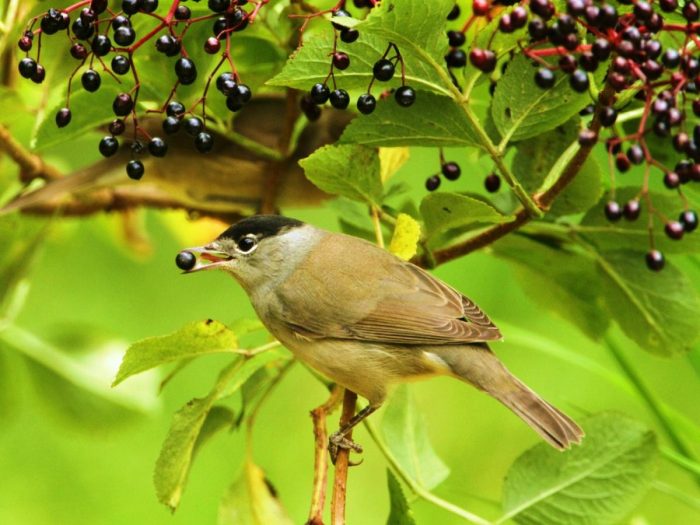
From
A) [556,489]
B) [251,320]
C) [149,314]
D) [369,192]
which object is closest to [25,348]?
[251,320]

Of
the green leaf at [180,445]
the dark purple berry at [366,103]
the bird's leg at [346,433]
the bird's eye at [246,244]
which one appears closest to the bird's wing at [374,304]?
the bird's eye at [246,244]

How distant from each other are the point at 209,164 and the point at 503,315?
79.5 inches

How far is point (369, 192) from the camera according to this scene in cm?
244

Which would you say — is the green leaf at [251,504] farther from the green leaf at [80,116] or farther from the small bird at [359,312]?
the green leaf at [80,116]

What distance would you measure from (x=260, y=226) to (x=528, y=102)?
33.8 inches

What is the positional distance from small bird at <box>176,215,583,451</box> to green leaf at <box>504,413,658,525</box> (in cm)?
15

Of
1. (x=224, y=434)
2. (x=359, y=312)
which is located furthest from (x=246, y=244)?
(x=224, y=434)

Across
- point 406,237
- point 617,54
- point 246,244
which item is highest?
point 617,54

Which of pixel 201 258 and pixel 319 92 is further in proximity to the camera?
pixel 201 258

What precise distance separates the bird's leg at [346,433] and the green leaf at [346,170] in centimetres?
A: 51

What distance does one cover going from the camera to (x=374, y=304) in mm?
2906

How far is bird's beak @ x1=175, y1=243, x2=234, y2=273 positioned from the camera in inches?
99.7

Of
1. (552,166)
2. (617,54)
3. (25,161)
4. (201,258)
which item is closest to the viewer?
(617,54)

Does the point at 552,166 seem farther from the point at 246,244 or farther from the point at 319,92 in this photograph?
the point at 246,244
